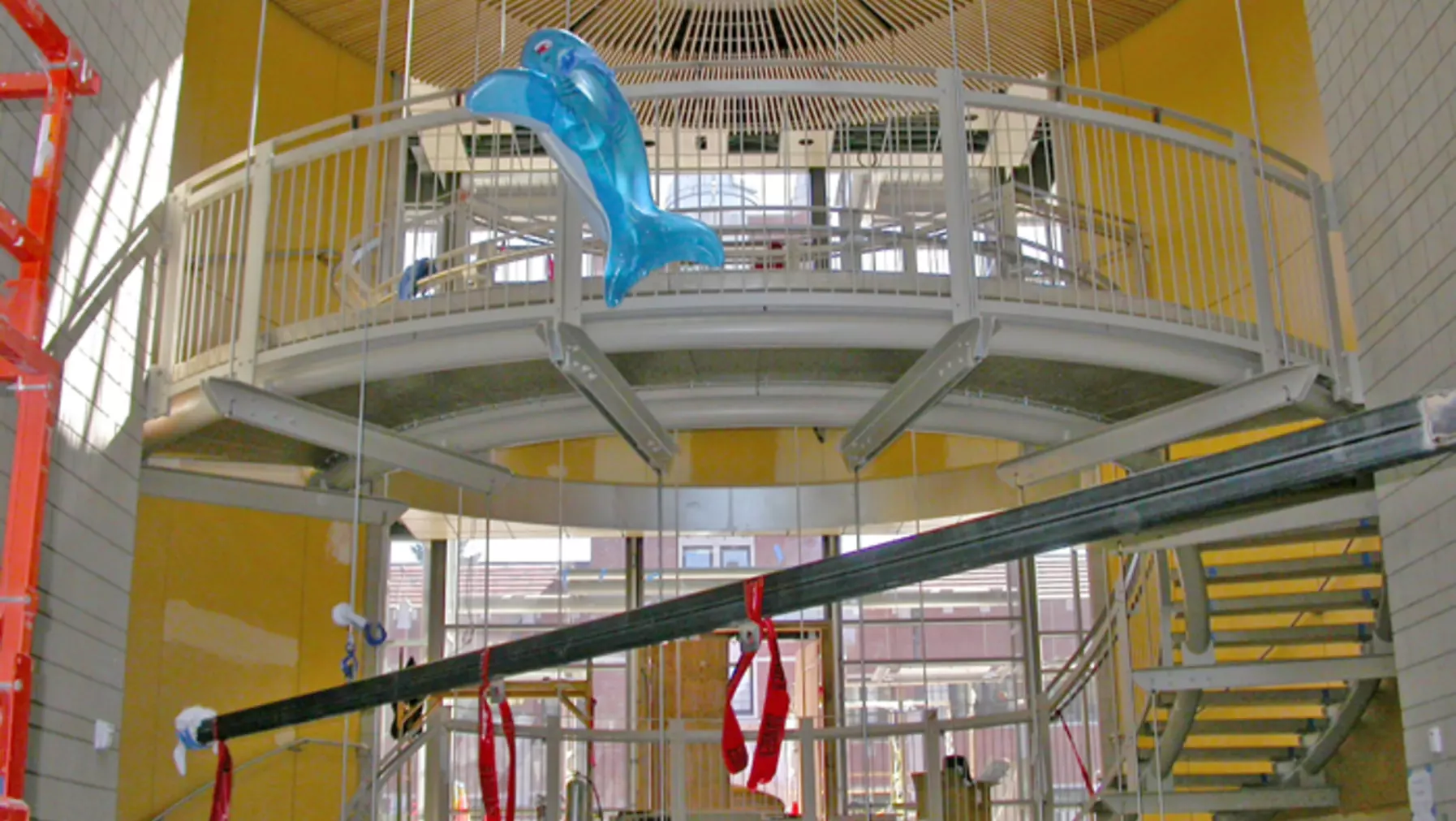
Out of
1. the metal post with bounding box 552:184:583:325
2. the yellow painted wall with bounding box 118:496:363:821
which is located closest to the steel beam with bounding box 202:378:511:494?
the metal post with bounding box 552:184:583:325

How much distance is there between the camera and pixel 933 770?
9.44 m

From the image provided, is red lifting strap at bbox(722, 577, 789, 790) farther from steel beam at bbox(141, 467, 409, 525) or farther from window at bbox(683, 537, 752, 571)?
window at bbox(683, 537, 752, 571)

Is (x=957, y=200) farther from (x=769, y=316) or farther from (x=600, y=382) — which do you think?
(x=600, y=382)

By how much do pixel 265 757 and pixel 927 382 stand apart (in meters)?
5.64

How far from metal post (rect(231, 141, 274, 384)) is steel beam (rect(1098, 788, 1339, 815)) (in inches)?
215

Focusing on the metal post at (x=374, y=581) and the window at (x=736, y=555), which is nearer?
the metal post at (x=374, y=581)

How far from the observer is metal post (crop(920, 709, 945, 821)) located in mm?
9344

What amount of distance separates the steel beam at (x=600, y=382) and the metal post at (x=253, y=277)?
1534 millimetres

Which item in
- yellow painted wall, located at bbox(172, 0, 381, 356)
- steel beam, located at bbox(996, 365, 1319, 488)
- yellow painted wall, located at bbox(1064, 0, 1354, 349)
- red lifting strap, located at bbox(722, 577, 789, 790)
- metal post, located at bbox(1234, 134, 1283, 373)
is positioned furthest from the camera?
yellow painted wall, located at bbox(172, 0, 381, 356)

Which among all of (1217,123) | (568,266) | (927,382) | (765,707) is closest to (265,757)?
(568,266)

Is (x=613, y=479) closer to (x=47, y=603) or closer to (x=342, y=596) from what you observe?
(x=342, y=596)

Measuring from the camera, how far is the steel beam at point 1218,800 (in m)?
8.54

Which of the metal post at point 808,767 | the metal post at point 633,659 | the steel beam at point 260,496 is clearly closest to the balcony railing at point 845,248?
the steel beam at point 260,496

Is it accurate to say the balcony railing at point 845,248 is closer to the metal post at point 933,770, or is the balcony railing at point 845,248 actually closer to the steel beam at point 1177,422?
the steel beam at point 1177,422
